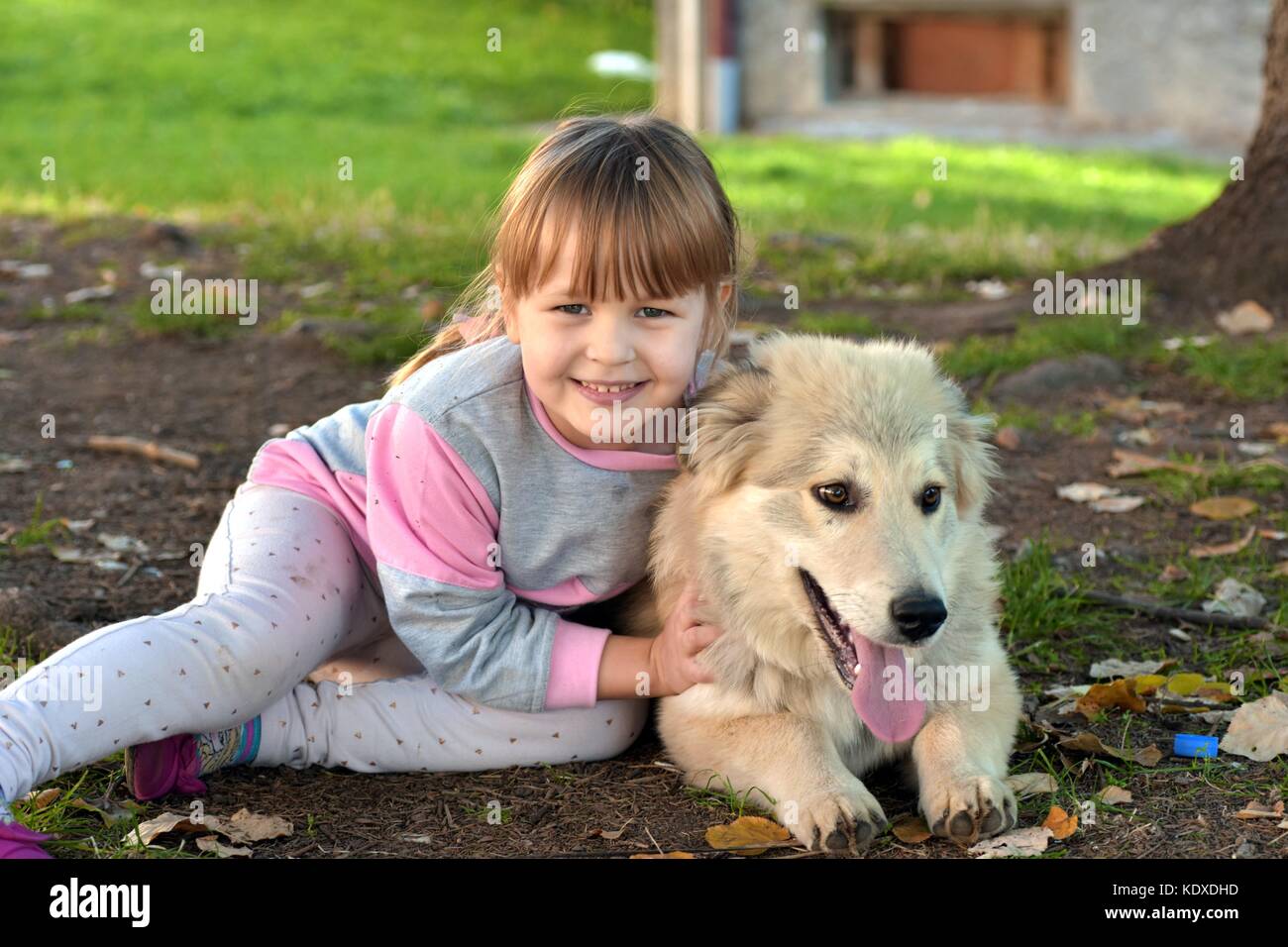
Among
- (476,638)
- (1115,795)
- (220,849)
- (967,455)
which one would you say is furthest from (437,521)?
(1115,795)

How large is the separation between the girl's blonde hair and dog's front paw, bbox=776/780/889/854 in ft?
3.68

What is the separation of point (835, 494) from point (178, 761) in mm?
1527

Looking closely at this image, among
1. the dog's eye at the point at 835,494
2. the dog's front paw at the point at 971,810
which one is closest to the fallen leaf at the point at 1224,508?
the dog's front paw at the point at 971,810

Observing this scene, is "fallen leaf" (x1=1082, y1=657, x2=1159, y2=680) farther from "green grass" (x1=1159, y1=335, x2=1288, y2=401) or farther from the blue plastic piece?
"green grass" (x1=1159, y1=335, x2=1288, y2=401)

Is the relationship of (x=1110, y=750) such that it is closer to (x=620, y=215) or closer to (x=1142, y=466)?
(x=620, y=215)

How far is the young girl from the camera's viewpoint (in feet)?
10.2

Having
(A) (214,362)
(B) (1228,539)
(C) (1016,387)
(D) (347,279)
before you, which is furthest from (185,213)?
(B) (1228,539)

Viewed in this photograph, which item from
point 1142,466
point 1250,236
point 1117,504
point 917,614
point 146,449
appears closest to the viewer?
point 917,614

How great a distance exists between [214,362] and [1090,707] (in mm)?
4280

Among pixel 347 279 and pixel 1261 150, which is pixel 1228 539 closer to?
pixel 1261 150

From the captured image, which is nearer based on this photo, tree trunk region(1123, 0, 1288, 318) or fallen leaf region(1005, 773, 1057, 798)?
fallen leaf region(1005, 773, 1057, 798)

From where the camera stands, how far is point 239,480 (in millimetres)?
5082

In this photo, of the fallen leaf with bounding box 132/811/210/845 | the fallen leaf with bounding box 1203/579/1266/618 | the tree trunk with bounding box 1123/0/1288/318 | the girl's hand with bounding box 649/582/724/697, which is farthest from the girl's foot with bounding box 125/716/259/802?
the tree trunk with bounding box 1123/0/1288/318

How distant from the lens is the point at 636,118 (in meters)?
3.39
